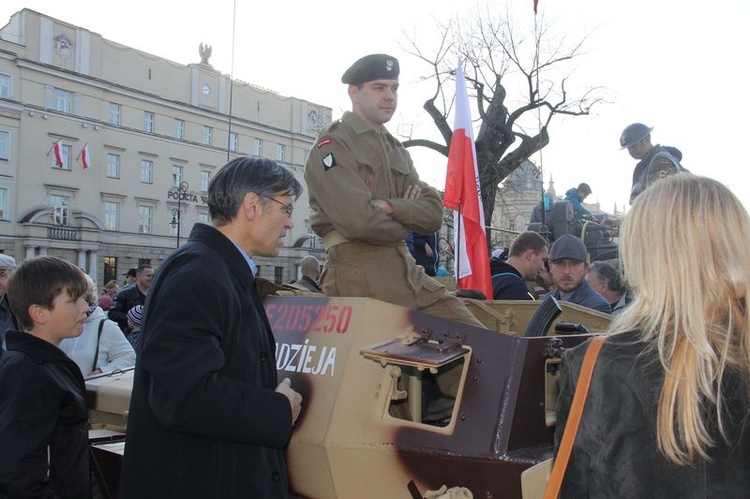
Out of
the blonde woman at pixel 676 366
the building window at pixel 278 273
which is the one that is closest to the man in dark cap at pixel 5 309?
the blonde woman at pixel 676 366

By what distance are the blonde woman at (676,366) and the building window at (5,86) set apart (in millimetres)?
44376

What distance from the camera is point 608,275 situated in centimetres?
611

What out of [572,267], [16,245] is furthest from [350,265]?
[16,245]

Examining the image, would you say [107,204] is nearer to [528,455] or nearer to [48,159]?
[48,159]

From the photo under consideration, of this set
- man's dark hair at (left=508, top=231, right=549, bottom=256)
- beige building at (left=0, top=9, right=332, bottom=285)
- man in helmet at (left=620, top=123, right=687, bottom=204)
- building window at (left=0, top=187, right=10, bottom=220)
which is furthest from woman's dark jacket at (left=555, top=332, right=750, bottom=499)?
building window at (left=0, top=187, right=10, bottom=220)

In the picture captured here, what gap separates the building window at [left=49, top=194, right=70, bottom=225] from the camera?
41947 millimetres

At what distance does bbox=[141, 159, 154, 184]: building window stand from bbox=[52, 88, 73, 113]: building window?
559cm

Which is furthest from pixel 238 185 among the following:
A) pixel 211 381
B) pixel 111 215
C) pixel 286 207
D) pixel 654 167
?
pixel 111 215

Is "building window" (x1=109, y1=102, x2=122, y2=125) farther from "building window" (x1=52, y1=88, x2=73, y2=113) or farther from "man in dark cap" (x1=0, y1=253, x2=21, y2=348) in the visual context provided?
"man in dark cap" (x1=0, y1=253, x2=21, y2=348)

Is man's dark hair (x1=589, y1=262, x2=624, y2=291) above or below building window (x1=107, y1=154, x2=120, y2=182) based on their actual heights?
below

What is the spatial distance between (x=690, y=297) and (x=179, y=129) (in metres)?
50.5

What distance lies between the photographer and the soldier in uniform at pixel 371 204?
3387 mm

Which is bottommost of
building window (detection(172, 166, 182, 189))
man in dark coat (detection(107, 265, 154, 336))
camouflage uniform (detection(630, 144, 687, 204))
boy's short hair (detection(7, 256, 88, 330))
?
man in dark coat (detection(107, 265, 154, 336))

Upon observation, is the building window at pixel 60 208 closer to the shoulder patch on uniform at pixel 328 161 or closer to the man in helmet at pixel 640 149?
the man in helmet at pixel 640 149
